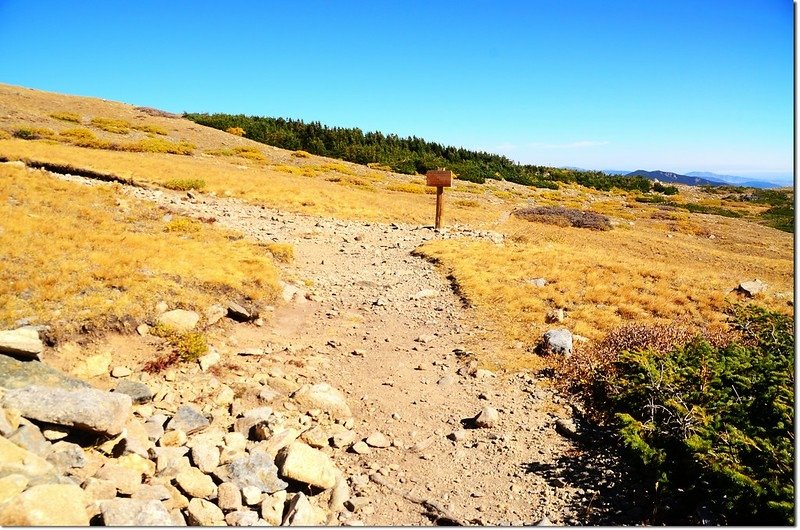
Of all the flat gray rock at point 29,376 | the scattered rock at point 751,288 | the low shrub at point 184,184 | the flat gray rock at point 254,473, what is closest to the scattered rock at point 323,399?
the flat gray rock at point 254,473

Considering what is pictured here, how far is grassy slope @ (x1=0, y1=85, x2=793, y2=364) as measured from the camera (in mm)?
12484

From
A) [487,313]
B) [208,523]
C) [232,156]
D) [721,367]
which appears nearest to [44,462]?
[208,523]

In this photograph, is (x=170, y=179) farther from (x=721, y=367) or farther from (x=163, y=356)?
(x=721, y=367)

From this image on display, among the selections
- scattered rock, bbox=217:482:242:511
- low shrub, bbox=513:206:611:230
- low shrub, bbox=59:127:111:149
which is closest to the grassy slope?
low shrub, bbox=513:206:611:230

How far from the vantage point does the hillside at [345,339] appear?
17.0 feet

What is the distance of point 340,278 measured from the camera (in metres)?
14.5

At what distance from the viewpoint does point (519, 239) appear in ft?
71.0

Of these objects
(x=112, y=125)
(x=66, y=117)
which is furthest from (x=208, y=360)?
(x=66, y=117)

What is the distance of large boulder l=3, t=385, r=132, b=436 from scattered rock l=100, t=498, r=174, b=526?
1.17 meters

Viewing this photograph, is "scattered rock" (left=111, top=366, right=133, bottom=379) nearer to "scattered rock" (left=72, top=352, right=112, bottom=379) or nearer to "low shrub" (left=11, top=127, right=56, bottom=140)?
"scattered rock" (left=72, top=352, right=112, bottom=379)

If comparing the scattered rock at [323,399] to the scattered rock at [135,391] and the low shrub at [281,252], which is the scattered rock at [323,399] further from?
the low shrub at [281,252]

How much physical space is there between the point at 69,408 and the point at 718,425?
7.10 meters

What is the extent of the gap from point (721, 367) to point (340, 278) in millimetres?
10349

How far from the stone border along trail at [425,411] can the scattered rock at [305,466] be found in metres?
0.34
